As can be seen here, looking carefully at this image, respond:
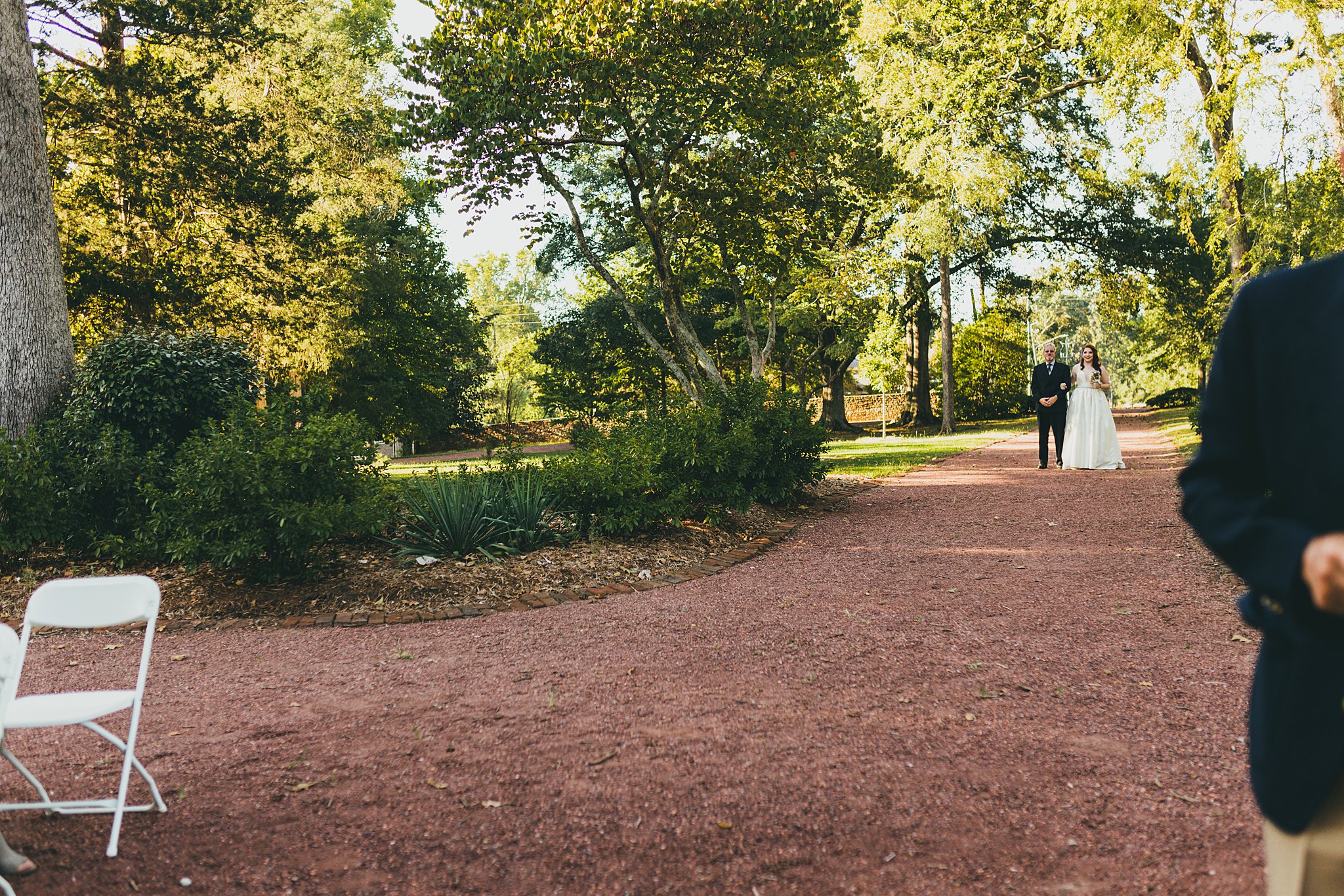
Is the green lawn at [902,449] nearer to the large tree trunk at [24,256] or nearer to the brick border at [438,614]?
the brick border at [438,614]

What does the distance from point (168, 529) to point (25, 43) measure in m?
5.79

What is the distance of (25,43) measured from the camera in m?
9.39

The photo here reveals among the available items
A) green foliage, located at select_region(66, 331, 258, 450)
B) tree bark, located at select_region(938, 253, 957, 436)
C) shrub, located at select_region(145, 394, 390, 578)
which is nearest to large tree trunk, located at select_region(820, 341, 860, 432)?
tree bark, located at select_region(938, 253, 957, 436)

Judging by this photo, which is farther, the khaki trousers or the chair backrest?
the chair backrest

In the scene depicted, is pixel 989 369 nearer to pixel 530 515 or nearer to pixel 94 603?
pixel 530 515

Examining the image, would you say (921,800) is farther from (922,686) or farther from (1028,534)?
(1028,534)

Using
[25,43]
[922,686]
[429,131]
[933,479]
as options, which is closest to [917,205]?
[933,479]

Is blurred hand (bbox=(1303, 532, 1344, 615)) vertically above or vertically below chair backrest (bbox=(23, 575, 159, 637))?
above

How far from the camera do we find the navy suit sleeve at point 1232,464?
1174 mm

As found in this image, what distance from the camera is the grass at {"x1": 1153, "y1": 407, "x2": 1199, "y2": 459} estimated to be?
16.0m

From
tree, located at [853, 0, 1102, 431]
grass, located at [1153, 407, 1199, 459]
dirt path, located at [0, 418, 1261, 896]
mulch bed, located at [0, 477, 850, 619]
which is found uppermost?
A: tree, located at [853, 0, 1102, 431]

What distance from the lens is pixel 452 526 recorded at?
8117mm

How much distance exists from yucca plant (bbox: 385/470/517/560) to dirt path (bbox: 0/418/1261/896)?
161 cm

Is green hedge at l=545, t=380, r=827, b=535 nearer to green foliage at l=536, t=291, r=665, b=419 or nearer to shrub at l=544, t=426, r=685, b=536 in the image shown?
shrub at l=544, t=426, r=685, b=536
